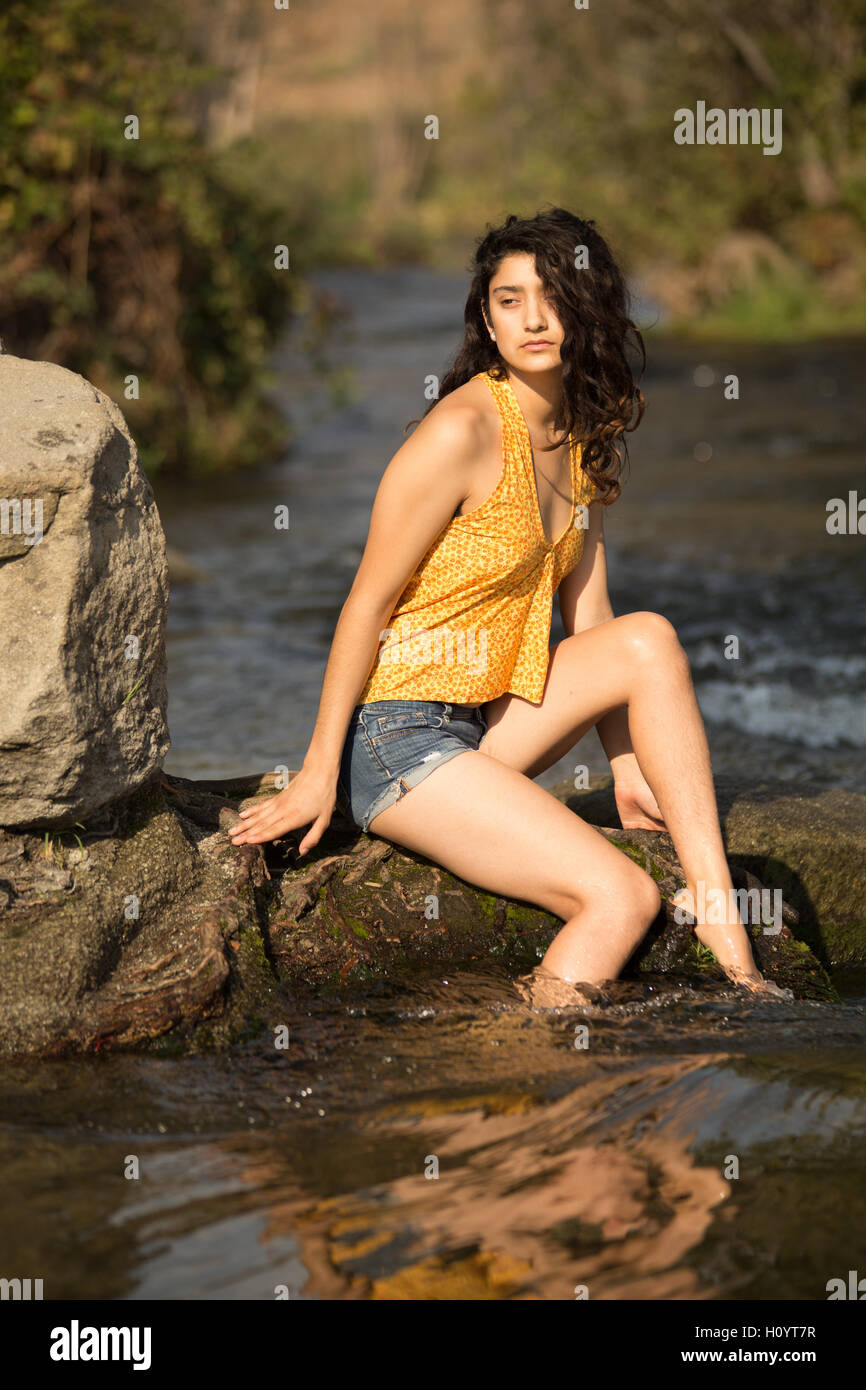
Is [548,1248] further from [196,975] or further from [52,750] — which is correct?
[52,750]

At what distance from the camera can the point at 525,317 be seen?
367 cm

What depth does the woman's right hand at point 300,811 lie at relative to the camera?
350 cm

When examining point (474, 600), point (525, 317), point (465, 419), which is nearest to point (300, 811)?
point (474, 600)

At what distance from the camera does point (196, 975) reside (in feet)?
10.7

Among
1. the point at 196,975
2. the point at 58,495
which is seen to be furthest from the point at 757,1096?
the point at 58,495

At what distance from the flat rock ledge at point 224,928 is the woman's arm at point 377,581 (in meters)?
0.19

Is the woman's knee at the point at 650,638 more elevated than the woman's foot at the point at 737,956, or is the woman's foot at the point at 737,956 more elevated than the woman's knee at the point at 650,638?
the woman's knee at the point at 650,638

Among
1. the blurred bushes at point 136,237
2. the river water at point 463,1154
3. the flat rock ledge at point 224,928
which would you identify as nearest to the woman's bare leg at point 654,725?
the flat rock ledge at point 224,928

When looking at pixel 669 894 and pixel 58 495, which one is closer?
pixel 58 495

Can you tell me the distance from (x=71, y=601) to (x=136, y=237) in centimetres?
928

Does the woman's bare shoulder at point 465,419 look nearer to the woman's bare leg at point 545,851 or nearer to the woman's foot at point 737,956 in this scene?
the woman's bare leg at point 545,851

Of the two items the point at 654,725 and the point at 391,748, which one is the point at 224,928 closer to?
the point at 391,748
